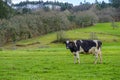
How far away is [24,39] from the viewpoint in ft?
402

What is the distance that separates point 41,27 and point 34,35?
445 cm

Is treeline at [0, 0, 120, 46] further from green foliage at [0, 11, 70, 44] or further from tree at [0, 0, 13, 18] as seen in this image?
tree at [0, 0, 13, 18]

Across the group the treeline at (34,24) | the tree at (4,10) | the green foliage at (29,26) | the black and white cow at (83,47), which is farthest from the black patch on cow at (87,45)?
the green foliage at (29,26)

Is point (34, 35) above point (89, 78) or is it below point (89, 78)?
below

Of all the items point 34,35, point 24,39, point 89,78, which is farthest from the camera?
point 34,35

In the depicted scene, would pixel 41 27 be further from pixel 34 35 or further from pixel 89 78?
pixel 89 78

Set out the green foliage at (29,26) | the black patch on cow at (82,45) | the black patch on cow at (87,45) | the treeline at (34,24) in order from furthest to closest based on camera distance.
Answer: the treeline at (34,24) → the green foliage at (29,26) → the black patch on cow at (87,45) → the black patch on cow at (82,45)

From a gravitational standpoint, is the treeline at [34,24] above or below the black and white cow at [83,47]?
below

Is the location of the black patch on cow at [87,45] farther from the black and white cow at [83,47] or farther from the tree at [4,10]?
the tree at [4,10]

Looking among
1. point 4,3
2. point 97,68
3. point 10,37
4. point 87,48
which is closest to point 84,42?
point 87,48

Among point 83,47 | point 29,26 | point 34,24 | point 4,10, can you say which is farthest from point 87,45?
point 34,24

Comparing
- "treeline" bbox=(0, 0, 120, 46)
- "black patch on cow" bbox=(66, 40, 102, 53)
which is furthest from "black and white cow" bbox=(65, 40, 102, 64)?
"treeline" bbox=(0, 0, 120, 46)

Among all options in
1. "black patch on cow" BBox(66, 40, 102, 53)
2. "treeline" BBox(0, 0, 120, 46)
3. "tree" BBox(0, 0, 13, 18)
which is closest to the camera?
"black patch on cow" BBox(66, 40, 102, 53)

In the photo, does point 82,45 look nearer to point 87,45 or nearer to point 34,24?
point 87,45
